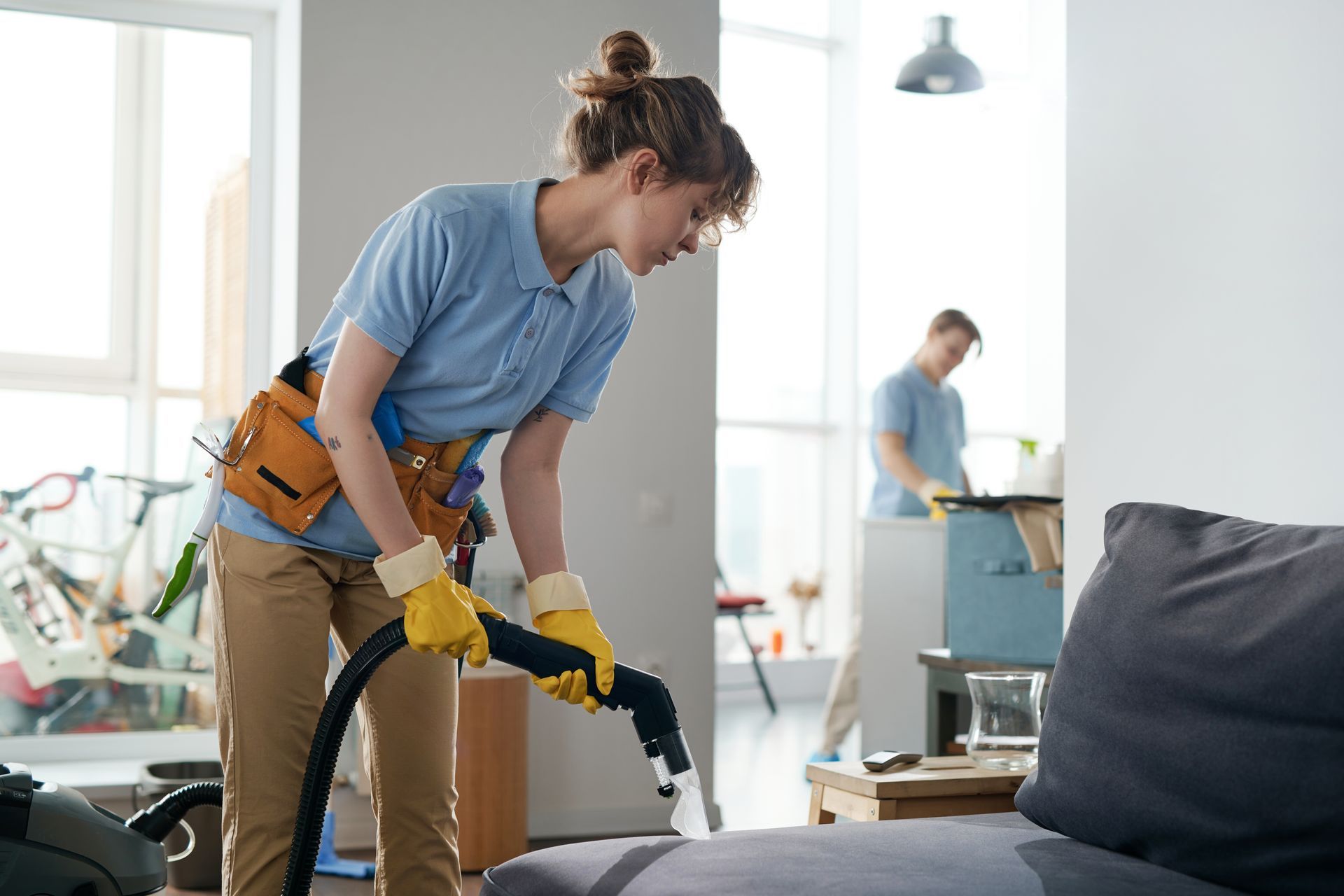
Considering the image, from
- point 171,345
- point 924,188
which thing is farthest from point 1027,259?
point 171,345

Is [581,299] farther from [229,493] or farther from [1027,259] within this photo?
[1027,259]

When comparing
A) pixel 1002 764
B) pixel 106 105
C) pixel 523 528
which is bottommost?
pixel 1002 764

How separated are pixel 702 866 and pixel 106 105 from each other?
3068mm

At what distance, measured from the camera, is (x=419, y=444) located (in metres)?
1.64

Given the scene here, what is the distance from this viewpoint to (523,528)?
5.91 feet

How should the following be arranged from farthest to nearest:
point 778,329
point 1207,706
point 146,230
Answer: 1. point 778,329
2. point 146,230
3. point 1207,706

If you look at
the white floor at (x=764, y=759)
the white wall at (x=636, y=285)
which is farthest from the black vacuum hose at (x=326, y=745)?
the white wall at (x=636, y=285)

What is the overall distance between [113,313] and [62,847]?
223 cm

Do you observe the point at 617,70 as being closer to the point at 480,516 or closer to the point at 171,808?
the point at 480,516

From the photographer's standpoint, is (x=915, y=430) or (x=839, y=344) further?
(x=839, y=344)

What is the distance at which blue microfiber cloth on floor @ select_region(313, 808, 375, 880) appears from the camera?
286 cm

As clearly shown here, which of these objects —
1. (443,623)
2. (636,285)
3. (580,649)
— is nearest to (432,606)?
(443,623)

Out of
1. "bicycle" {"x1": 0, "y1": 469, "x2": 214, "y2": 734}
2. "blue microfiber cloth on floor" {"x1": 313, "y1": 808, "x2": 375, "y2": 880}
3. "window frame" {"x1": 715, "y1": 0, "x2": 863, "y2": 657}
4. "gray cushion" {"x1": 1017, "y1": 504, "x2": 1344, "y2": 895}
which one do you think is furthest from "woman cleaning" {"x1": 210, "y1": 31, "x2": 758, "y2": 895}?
"window frame" {"x1": 715, "y1": 0, "x2": 863, "y2": 657}

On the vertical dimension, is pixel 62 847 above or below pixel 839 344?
below
